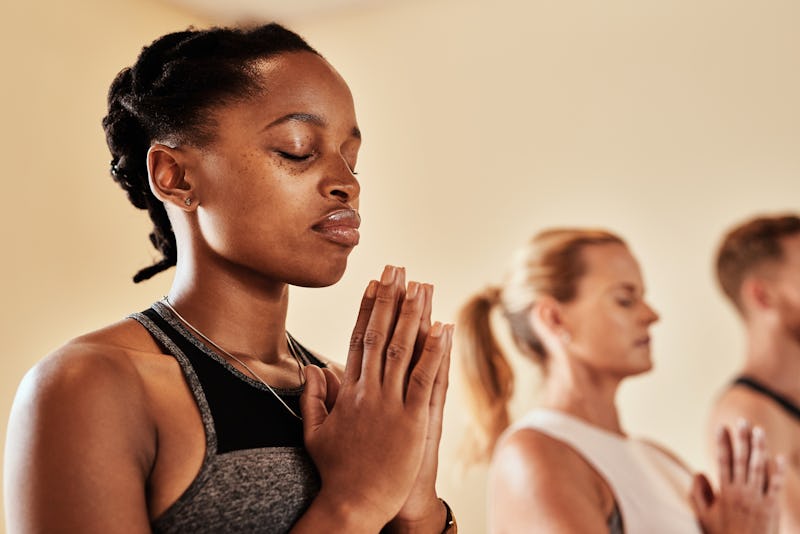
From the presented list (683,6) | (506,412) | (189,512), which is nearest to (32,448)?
(189,512)

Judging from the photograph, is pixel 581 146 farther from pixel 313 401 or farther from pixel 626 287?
pixel 313 401

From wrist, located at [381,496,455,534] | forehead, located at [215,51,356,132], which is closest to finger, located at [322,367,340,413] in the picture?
wrist, located at [381,496,455,534]

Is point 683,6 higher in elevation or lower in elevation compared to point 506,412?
higher

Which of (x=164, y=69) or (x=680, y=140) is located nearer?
(x=164, y=69)

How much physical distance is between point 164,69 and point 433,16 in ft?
6.36

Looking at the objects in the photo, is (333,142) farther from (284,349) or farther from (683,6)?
(683,6)

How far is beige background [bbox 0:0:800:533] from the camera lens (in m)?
1.95

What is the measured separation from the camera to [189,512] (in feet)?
1.94

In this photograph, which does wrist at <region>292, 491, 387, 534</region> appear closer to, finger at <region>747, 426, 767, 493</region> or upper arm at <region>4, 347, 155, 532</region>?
upper arm at <region>4, 347, 155, 532</region>

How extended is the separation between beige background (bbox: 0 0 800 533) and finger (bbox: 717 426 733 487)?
1.71ft

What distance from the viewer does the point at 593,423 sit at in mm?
1901

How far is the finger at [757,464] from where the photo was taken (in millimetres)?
1493

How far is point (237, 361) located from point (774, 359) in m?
1.68

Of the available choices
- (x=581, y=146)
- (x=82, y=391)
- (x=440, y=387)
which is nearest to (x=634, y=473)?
(x=581, y=146)
